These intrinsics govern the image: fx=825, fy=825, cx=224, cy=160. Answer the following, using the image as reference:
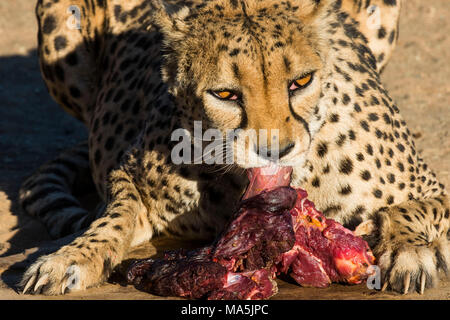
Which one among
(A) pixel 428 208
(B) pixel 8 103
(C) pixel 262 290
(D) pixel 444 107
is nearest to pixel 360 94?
(A) pixel 428 208

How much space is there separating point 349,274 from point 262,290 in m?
0.41

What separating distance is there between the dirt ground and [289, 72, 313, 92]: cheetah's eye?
2.65 ft

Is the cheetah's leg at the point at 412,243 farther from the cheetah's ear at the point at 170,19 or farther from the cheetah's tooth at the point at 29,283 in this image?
the cheetah's tooth at the point at 29,283

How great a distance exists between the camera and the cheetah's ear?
3.53 metres

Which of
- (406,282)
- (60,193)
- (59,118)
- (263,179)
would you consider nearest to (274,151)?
(263,179)

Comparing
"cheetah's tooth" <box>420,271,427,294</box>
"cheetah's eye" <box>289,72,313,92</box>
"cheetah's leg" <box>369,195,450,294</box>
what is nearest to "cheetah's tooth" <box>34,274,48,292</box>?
"cheetah's eye" <box>289,72,313,92</box>

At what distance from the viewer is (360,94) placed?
3871 millimetres

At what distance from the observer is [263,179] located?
336 cm

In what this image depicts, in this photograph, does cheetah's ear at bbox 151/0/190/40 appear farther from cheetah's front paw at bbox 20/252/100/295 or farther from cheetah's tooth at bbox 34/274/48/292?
cheetah's tooth at bbox 34/274/48/292

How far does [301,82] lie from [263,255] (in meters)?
0.71

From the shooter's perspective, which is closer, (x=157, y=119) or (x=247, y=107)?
(x=247, y=107)

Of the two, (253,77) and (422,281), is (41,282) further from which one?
(422,281)

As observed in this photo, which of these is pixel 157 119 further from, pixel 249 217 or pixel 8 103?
pixel 8 103

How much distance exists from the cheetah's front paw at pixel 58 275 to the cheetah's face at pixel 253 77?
750mm
